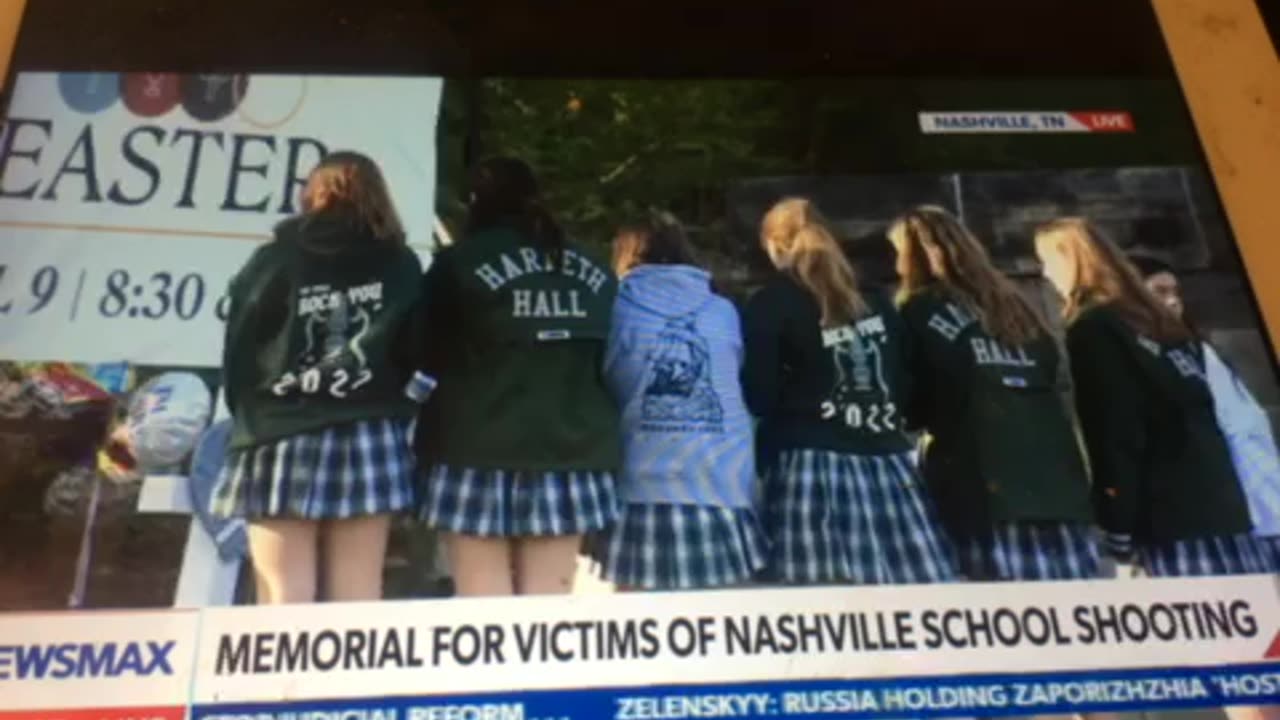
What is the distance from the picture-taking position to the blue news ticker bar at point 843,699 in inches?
36.2

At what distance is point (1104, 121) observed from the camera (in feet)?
4.13

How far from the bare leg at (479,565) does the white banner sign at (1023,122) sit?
626mm

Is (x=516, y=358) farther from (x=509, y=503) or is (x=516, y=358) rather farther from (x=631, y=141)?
(x=631, y=141)

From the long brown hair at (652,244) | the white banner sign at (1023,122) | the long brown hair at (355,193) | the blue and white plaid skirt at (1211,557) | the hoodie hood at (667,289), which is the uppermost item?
the white banner sign at (1023,122)

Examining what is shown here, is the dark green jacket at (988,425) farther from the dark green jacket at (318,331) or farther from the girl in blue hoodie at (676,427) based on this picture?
the dark green jacket at (318,331)

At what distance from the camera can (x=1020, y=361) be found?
114 cm

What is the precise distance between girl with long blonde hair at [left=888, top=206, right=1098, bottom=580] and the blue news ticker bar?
0.10m

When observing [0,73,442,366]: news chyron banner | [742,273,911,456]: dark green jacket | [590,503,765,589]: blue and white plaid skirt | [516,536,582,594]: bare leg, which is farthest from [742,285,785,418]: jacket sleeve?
[0,73,442,366]: news chyron banner

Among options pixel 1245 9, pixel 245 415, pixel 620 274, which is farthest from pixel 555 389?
pixel 1245 9

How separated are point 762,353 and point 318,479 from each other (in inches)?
16.6

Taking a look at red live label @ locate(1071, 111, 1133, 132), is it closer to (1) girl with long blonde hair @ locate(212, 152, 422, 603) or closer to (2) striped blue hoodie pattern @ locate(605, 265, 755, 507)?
(2) striped blue hoodie pattern @ locate(605, 265, 755, 507)

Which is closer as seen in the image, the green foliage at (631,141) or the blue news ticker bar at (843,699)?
the blue news ticker bar at (843,699)

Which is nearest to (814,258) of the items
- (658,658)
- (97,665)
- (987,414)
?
(987,414)

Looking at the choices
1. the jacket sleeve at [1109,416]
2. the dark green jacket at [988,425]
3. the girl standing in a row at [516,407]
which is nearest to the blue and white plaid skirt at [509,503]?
the girl standing in a row at [516,407]
